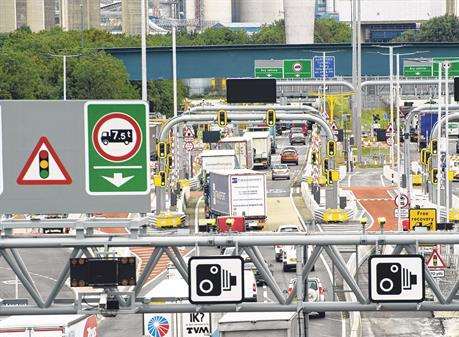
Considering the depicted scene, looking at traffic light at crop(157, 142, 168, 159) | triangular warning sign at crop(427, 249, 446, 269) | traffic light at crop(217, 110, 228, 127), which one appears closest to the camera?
triangular warning sign at crop(427, 249, 446, 269)

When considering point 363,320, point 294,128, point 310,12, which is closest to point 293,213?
point 363,320

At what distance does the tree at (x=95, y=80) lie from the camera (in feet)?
468

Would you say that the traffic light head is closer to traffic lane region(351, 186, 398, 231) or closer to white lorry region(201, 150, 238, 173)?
traffic lane region(351, 186, 398, 231)

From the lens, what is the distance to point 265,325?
34.1m

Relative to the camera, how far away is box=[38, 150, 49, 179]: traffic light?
27.0m

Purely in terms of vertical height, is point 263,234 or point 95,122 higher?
point 95,122

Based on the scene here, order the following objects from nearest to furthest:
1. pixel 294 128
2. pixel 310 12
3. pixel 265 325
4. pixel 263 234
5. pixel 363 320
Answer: pixel 263 234
pixel 265 325
pixel 363 320
pixel 294 128
pixel 310 12

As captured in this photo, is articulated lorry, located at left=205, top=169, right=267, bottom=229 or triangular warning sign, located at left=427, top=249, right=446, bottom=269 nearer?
triangular warning sign, located at left=427, top=249, right=446, bottom=269

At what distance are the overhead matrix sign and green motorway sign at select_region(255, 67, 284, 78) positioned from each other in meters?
94.5

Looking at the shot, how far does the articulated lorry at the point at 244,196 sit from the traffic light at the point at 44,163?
44964 mm

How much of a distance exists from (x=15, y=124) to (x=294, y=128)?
403 feet

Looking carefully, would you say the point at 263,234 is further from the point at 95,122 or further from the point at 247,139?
the point at 247,139

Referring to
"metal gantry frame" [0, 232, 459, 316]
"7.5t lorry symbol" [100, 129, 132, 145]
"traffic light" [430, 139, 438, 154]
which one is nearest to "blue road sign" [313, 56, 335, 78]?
"traffic light" [430, 139, 438, 154]

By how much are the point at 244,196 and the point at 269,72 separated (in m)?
50.0
